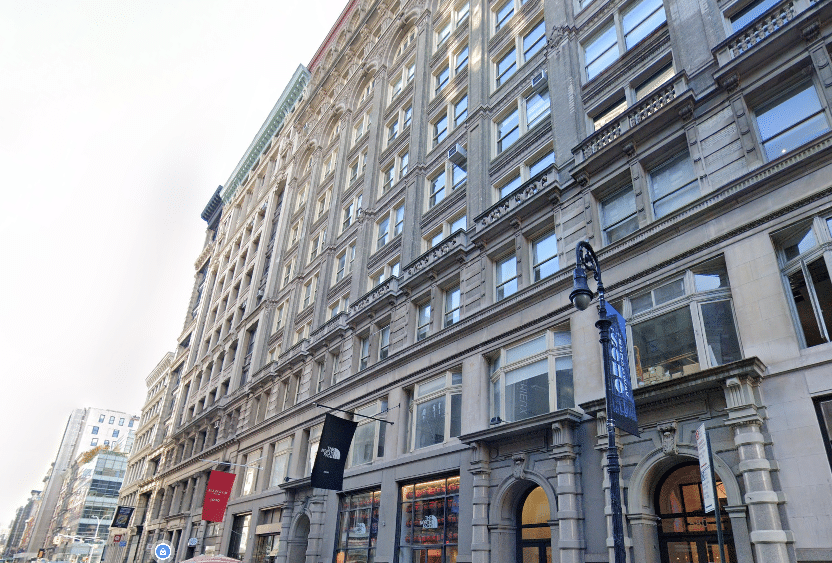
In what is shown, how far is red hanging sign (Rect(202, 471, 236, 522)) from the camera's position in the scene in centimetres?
3116

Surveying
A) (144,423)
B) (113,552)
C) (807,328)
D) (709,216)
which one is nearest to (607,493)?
(807,328)

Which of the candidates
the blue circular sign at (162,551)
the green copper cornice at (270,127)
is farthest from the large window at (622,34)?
the green copper cornice at (270,127)

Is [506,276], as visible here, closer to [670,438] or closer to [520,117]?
[520,117]

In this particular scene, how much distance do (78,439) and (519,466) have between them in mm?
187912

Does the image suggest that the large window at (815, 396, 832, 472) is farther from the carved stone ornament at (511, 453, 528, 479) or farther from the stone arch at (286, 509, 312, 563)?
the stone arch at (286, 509, 312, 563)

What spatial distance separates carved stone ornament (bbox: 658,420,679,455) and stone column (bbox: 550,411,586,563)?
2.66 meters

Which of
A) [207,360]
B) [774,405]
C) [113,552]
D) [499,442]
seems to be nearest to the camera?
[774,405]

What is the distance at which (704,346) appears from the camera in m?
13.4

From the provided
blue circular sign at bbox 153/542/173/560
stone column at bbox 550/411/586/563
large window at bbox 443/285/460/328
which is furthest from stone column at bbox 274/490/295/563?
stone column at bbox 550/411/586/563

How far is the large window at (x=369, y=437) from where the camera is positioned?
24.0 metres

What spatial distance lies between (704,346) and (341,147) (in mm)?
32541

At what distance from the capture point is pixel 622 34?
2042 centimetres

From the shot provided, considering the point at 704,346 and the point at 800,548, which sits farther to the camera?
the point at 704,346

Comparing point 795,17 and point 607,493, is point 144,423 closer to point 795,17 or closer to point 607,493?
point 607,493
